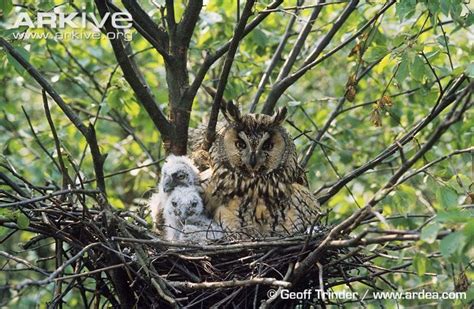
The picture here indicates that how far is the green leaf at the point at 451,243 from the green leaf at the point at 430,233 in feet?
0.19

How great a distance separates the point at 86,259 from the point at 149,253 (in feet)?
1.00

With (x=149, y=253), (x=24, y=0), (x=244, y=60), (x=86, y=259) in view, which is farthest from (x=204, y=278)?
(x=24, y=0)

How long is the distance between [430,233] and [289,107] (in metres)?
3.35

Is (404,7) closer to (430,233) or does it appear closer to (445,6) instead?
(445,6)

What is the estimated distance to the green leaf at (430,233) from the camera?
2602mm

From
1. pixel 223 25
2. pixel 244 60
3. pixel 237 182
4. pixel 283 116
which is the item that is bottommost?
pixel 237 182

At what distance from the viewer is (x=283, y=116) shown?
4.48 m

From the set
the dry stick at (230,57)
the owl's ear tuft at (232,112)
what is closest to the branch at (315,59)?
the owl's ear tuft at (232,112)

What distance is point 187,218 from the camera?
14.1ft

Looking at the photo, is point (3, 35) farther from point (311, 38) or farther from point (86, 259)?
point (311, 38)

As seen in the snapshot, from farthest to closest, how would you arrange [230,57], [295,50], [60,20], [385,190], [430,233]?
[60,20] < [295,50] < [230,57] < [385,190] < [430,233]

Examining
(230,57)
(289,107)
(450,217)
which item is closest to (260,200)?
(230,57)

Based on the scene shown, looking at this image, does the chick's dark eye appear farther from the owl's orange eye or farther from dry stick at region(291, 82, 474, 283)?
dry stick at region(291, 82, 474, 283)

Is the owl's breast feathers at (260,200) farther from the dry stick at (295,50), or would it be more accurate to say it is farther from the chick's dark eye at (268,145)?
the dry stick at (295,50)
